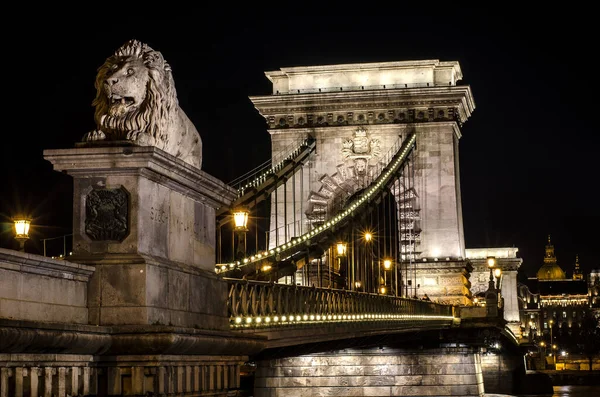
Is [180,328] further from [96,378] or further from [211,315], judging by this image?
[211,315]

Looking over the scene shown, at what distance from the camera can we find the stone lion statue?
45.2ft

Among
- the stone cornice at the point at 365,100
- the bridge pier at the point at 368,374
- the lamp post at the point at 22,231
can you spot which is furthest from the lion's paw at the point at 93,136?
the stone cornice at the point at 365,100

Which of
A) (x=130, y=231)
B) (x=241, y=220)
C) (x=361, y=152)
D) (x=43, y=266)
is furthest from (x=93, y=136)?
(x=361, y=152)

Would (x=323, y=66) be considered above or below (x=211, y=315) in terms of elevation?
above

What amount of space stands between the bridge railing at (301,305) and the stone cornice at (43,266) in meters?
5.67

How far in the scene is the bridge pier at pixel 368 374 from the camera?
57.6 metres

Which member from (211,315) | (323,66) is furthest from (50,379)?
(323,66)

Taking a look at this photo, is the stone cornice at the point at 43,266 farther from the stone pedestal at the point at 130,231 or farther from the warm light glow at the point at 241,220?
the warm light glow at the point at 241,220

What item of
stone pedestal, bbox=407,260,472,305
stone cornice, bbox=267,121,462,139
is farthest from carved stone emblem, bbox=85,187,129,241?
stone cornice, bbox=267,121,462,139

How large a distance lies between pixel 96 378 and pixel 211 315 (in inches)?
110

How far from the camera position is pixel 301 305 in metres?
27.4

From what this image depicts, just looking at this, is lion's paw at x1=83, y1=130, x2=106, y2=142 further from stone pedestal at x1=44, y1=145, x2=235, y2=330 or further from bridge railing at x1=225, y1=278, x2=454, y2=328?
bridge railing at x1=225, y1=278, x2=454, y2=328

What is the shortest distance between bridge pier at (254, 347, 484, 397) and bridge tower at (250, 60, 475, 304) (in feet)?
30.1

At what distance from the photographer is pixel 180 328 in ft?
43.3
